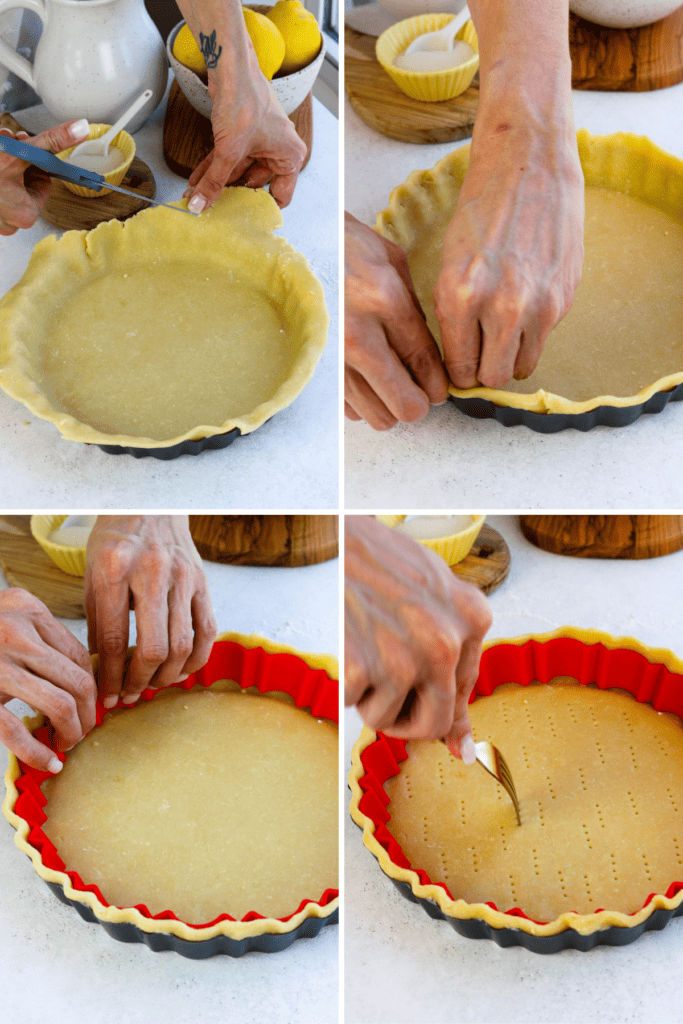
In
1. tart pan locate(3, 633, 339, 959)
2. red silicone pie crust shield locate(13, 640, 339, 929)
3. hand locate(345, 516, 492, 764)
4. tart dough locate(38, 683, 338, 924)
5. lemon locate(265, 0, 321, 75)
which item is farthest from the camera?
lemon locate(265, 0, 321, 75)

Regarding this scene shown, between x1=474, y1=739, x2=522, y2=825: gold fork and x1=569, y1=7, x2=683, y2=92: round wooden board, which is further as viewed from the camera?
x1=569, y1=7, x2=683, y2=92: round wooden board

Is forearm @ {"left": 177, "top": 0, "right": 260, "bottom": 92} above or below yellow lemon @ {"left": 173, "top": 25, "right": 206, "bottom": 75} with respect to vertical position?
above

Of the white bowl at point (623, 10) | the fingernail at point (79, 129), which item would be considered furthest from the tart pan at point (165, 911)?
the white bowl at point (623, 10)

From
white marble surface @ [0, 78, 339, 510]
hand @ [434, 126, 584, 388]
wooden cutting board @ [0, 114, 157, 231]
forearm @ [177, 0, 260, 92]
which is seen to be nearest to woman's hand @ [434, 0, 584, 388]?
hand @ [434, 126, 584, 388]

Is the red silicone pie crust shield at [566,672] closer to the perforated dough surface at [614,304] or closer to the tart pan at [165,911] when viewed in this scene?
the tart pan at [165,911]

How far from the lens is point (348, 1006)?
812mm

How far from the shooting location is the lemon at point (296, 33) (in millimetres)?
1209

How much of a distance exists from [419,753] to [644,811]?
26cm

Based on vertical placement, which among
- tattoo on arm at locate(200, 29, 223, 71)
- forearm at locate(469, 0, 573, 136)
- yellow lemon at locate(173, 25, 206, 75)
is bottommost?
yellow lemon at locate(173, 25, 206, 75)

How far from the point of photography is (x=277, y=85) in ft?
3.90

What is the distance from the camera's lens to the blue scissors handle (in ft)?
3.21

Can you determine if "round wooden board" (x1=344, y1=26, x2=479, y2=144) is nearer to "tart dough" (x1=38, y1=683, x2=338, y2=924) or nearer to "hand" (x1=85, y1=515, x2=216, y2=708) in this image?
"hand" (x1=85, y1=515, x2=216, y2=708)

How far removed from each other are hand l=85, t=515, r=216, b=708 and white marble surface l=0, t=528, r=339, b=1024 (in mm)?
235

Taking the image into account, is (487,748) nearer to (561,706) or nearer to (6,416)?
(561,706)
